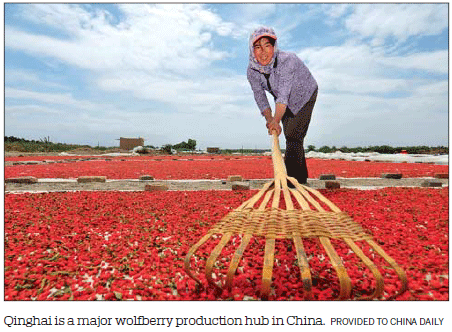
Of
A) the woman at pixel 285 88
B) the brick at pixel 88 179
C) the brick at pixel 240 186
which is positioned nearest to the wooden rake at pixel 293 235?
the woman at pixel 285 88

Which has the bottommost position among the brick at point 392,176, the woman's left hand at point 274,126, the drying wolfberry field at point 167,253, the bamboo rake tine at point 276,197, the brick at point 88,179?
the drying wolfberry field at point 167,253

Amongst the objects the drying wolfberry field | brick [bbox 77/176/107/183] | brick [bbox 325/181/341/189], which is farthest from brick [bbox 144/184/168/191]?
brick [bbox 325/181/341/189]

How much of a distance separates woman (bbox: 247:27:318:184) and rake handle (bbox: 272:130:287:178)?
23cm

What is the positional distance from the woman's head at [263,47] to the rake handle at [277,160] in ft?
3.41

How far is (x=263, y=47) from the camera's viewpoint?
383cm

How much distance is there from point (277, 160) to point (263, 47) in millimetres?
1616

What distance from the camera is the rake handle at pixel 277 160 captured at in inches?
121

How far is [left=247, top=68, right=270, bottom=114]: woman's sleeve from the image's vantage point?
4508 millimetres

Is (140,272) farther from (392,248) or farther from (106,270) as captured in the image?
(392,248)

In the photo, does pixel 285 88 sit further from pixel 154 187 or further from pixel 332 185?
pixel 154 187

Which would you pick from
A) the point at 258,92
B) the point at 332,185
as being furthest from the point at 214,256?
the point at 332,185

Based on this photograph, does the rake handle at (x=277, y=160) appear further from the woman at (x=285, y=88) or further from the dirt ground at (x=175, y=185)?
the dirt ground at (x=175, y=185)

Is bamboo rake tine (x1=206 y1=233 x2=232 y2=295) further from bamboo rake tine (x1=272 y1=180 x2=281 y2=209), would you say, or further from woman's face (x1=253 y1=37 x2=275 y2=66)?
woman's face (x1=253 y1=37 x2=275 y2=66)

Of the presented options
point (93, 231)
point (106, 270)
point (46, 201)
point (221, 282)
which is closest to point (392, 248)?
point (221, 282)
